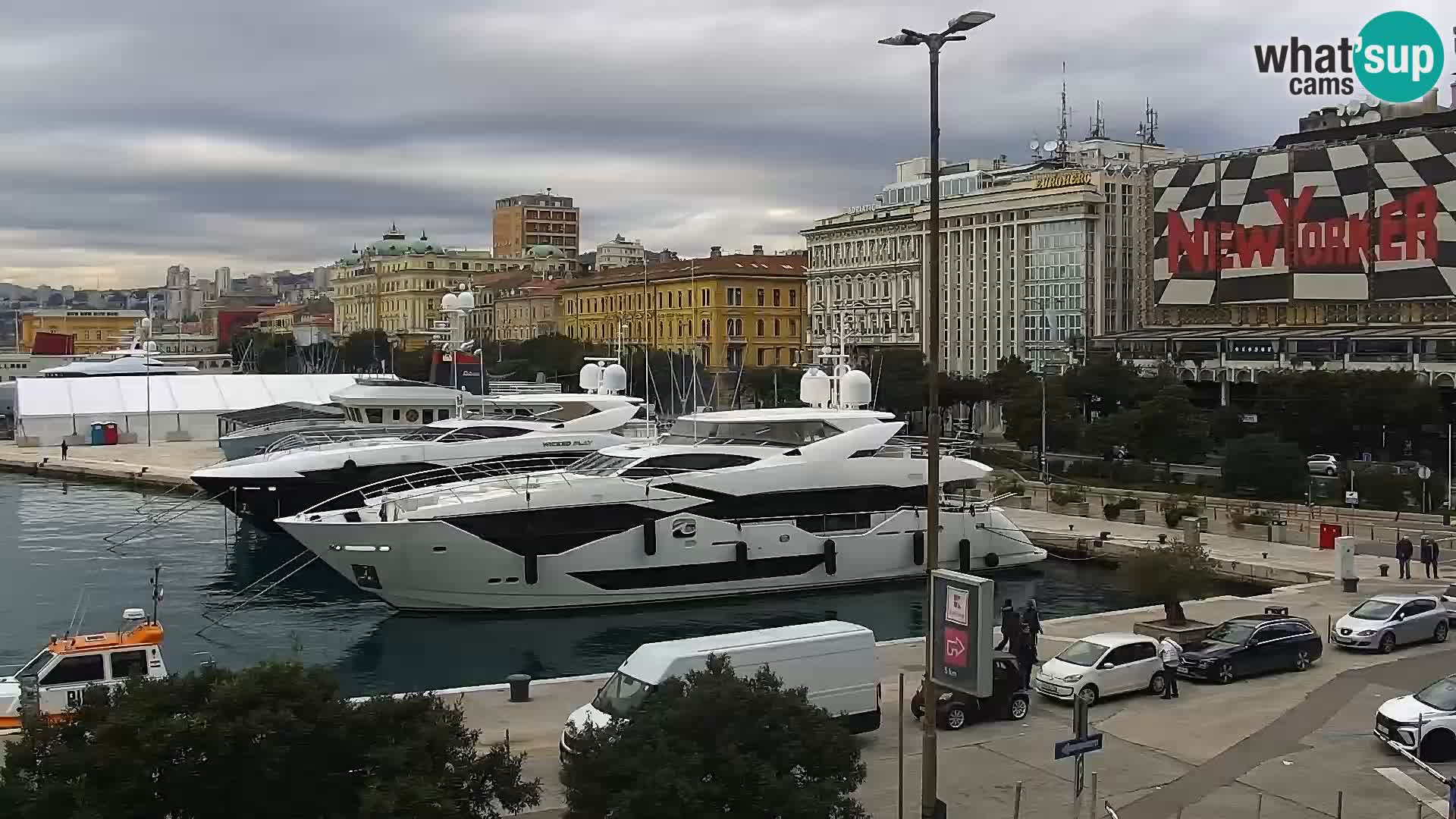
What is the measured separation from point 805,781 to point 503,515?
2021 cm

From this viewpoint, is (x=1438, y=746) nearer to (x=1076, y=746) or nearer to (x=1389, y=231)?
(x=1076, y=746)

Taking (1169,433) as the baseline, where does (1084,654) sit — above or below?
below

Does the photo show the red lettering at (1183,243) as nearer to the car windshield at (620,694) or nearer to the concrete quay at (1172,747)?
the concrete quay at (1172,747)

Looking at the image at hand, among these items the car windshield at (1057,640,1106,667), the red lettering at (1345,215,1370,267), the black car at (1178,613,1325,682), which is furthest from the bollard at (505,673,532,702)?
the red lettering at (1345,215,1370,267)

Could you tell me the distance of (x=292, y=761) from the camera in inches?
408

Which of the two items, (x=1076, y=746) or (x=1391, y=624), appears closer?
A: (x=1076, y=746)

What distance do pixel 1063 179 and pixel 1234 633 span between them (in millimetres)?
68983

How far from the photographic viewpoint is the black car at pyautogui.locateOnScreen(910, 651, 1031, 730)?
17578 mm

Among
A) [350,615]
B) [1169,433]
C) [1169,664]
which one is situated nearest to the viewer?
[1169,664]

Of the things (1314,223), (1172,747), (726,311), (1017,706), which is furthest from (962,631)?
(726,311)

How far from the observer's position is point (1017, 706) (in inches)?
708

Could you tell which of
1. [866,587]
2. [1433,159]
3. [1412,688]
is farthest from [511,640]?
[1433,159]

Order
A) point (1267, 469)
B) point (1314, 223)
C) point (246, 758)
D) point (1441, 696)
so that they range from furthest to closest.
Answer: point (1314, 223) → point (1267, 469) → point (1441, 696) → point (246, 758)

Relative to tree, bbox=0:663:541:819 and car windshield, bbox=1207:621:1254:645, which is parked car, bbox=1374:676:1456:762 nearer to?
car windshield, bbox=1207:621:1254:645
